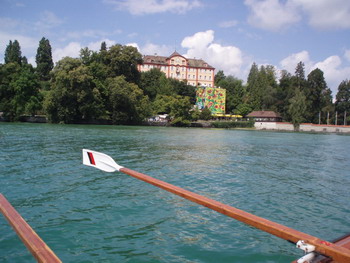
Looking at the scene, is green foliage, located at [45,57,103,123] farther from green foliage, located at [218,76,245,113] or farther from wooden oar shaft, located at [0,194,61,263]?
green foliage, located at [218,76,245,113]

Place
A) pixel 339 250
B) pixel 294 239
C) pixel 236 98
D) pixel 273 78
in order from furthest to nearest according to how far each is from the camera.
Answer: pixel 273 78 → pixel 236 98 → pixel 294 239 → pixel 339 250

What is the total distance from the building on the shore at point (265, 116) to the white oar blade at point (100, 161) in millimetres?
88066

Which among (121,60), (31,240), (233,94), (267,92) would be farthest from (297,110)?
(31,240)

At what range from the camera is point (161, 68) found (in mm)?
110438

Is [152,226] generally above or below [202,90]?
below

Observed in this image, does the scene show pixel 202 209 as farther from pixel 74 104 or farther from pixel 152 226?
pixel 74 104

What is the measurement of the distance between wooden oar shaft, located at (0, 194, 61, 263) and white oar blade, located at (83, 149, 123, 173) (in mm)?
3146

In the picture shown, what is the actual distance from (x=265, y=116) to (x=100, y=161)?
90097 mm

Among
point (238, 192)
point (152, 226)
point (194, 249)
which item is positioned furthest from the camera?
point (238, 192)

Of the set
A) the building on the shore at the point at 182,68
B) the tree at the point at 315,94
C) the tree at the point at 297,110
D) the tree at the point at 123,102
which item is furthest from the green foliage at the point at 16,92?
the tree at the point at 315,94

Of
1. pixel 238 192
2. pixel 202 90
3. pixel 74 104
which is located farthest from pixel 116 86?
pixel 238 192

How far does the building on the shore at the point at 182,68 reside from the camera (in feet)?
365

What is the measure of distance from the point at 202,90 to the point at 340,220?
87722 mm

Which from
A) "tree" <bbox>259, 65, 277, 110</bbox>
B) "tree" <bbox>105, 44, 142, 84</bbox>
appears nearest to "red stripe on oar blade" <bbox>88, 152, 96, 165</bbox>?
"tree" <bbox>105, 44, 142, 84</bbox>
